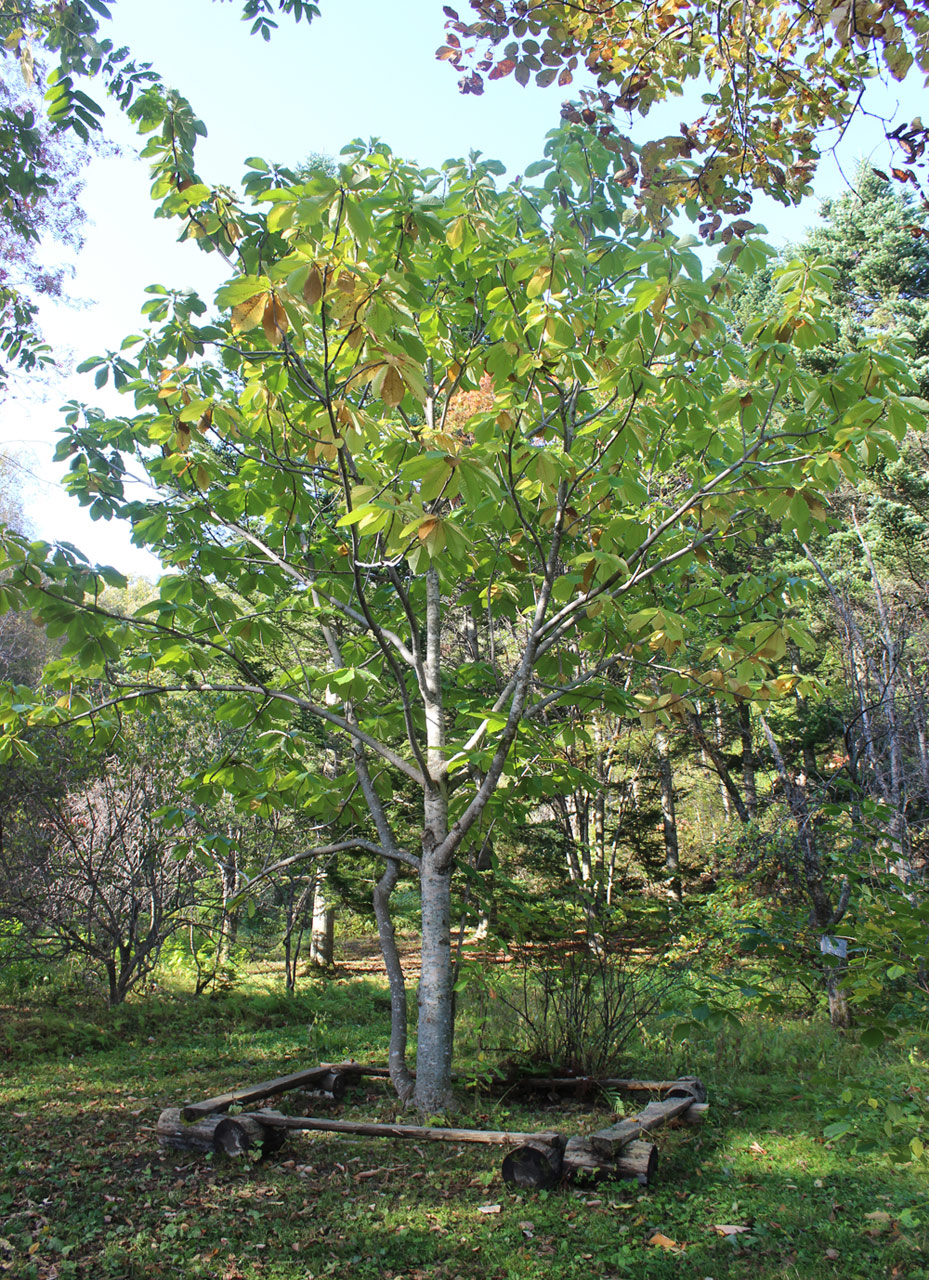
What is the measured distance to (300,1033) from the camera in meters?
7.36

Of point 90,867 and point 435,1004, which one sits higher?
point 90,867

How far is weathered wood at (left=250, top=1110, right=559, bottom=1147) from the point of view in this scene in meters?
3.38

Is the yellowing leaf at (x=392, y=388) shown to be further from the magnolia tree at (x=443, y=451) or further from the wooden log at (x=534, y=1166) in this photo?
the wooden log at (x=534, y=1166)

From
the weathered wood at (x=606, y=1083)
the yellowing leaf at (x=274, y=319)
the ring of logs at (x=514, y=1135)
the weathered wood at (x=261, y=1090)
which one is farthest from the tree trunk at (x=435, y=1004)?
the yellowing leaf at (x=274, y=319)

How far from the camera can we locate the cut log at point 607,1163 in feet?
10.7

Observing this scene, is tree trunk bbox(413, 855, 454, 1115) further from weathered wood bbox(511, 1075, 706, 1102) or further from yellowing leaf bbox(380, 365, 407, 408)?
yellowing leaf bbox(380, 365, 407, 408)

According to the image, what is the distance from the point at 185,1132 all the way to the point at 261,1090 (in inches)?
24.8

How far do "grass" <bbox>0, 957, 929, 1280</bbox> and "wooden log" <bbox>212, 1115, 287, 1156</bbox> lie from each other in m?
0.10

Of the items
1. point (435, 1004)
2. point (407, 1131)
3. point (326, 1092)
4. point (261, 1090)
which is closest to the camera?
point (407, 1131)

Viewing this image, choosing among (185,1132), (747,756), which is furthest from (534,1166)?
(747,756)

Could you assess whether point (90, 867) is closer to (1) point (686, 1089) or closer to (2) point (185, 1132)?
(2) point (185, 1132)

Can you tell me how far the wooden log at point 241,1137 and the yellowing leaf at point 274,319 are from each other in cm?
353

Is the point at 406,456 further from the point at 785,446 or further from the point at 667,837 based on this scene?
the point at 667,837

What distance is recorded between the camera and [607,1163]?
325 centimetres
